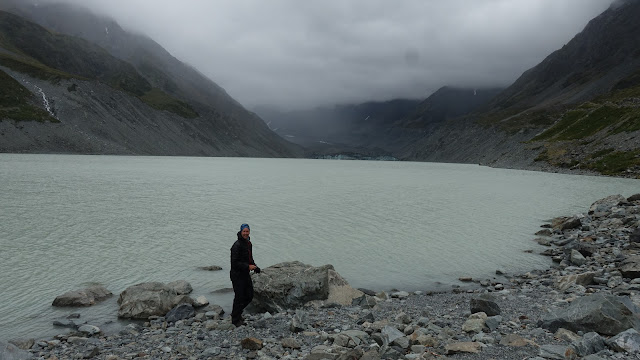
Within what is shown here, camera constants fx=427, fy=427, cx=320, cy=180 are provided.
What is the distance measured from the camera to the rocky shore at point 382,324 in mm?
10414

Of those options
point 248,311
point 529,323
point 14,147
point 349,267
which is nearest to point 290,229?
point 349,267

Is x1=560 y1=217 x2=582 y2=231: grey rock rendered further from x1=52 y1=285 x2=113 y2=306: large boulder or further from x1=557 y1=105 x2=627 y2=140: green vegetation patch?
x1=557 y1=105 x2=627 y2=140: green vegetation patch

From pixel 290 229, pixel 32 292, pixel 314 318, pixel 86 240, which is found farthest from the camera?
pixel 290 229

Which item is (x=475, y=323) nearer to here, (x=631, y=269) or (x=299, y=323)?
(x=299, y=323)

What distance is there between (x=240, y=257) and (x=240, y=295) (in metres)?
1.25

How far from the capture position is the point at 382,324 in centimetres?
1276

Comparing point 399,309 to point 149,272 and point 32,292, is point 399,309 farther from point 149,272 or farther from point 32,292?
point 32,292

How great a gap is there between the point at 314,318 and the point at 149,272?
10567mm

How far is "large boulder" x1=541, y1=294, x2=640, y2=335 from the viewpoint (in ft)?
35.7

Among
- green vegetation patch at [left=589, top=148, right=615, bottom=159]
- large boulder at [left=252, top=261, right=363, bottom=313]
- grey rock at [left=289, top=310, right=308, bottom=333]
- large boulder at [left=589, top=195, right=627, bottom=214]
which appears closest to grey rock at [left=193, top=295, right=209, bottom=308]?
large boulder at [left=252, top=261, right=363, bottom=313]

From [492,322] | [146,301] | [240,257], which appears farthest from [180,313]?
[492,322]

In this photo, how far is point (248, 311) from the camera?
15789 millimetres

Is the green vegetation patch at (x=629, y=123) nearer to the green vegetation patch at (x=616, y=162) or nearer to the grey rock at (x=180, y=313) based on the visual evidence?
the green vegetation patch at (x=616, y=162)

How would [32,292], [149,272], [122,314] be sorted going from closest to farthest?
1. [122,314]
2. [32,292]
3. [149,272]
